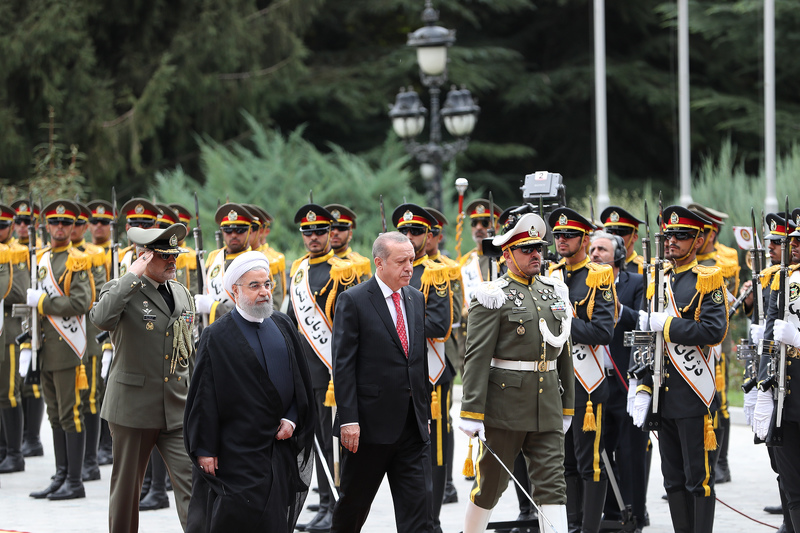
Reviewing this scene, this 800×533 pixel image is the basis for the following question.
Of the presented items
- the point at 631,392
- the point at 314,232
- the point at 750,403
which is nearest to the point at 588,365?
the point at 631,392

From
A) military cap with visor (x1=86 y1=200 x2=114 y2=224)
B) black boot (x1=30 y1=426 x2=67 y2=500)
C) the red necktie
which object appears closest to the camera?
the red necktie

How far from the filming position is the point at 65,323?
9.96m

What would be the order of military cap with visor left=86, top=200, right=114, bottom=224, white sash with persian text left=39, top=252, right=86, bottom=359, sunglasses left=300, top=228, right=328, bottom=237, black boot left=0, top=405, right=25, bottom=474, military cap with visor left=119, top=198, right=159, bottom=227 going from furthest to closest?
military cap with visor left=86, top=200, right=114, bottom=224 → black boot left=0, top=405, right=25, bottom=474 → military cap with visor left=119, top=198, right=159, bottom=227 → white sash with persian text left=39, top=252, right=86, bottom=359 → sunglasses left=300, top=228, right=328, bottom=237

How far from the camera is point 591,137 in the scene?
98.5 feet

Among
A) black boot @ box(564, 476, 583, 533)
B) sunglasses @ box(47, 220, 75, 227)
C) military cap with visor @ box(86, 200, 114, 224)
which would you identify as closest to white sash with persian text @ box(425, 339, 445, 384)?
black boot @ box(564, 476, 583, 533)

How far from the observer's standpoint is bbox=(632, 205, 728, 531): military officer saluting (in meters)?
7.22

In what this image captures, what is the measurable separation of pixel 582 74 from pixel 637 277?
21134mm

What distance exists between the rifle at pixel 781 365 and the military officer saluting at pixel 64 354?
556 centimetres

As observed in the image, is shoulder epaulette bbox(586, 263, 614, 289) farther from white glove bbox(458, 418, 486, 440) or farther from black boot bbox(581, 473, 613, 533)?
white glove bbox(458, 418, 486, 440)

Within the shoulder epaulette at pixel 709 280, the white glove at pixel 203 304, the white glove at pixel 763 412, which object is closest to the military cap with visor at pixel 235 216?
the white glove at pixel 203 304

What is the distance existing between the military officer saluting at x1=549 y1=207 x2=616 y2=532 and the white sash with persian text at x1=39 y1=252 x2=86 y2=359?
4.25 metres

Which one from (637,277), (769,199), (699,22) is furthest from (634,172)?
(637,277)

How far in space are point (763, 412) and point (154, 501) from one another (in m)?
4.85

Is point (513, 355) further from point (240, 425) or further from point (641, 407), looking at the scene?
point (240, 425)
